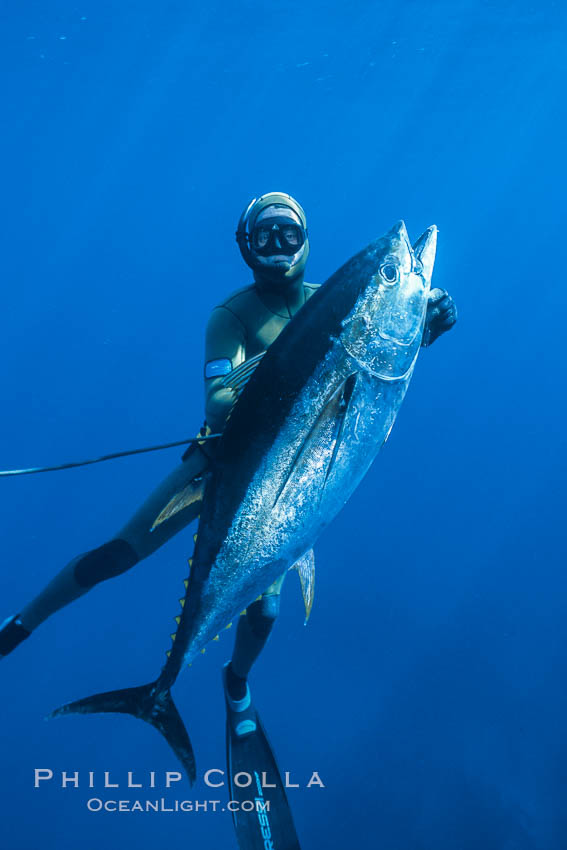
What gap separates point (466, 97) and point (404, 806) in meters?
20.4

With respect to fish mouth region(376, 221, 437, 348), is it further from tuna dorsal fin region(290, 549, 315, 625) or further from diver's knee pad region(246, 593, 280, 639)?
diver's knee pad region(246, 593, 280, 639)

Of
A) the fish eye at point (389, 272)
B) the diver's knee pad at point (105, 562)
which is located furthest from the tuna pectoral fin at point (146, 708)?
the fish eye at point (389, 272)

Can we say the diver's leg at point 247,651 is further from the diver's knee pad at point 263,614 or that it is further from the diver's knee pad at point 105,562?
the diver's knee pad at point 105,562

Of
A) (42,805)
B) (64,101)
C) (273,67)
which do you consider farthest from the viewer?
(64,101)

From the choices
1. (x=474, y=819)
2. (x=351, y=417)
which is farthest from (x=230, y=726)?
(x=474, y=819)

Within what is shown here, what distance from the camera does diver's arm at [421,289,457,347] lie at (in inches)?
66.7

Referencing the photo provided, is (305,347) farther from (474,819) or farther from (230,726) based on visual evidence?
(474,819)

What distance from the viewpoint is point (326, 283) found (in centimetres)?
141

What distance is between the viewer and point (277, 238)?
194 centimetres

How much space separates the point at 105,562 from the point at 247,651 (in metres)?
0.90

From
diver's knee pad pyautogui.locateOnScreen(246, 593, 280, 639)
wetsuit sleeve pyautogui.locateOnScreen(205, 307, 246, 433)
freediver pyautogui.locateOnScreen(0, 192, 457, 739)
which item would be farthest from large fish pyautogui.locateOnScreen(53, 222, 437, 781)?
diver's knee pad pyautogui.locateOnScreen(246, 593, 280, 639)

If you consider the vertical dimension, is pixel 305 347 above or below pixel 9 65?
below

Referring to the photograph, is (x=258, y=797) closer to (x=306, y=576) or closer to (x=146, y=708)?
(x=146, y=708)

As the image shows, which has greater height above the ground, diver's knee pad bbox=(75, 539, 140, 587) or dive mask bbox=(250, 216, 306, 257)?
dive mask bbox=(250, 216, 306, 257)
